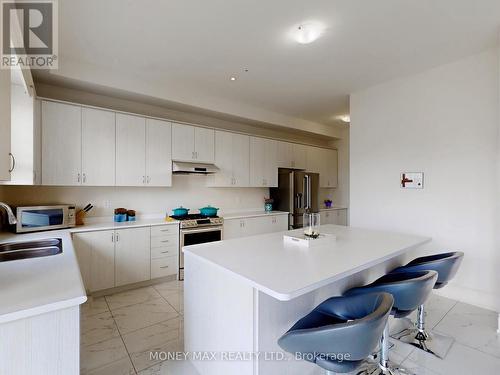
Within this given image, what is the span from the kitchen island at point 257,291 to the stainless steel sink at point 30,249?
3.93 feet

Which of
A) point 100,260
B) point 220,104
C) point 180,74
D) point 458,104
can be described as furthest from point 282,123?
point 100,260

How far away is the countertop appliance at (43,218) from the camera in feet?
8.78

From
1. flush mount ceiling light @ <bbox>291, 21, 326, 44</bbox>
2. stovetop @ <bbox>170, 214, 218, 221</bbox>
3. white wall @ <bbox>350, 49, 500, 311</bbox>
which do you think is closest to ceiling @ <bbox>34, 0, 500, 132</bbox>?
flush mount ceiling light @ <bbox>291, 21, 326, 44</bbox>

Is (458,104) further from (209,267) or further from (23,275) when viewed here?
(23,275)

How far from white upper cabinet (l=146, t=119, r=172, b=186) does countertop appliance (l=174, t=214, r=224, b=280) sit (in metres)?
0.64

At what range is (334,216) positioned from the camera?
233 inches

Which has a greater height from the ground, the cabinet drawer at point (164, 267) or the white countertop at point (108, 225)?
the white countertop at point (108, 225)

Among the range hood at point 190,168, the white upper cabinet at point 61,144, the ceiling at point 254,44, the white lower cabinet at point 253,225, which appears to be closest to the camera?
the ceiling at point 254,44

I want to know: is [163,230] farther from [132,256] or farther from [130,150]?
[130,150]

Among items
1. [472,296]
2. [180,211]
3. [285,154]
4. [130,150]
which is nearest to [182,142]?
[130,150]

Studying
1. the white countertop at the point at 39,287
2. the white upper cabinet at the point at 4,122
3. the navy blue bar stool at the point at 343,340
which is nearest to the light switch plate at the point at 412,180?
the navy blue bar stool at the point at 343,340

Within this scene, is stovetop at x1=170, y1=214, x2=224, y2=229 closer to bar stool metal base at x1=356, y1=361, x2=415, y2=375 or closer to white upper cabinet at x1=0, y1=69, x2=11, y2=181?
white upper cabinet at x1=0, y1=69, x2=11, y2=181

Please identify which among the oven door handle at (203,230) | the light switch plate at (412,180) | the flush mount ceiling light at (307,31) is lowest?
the oven door handle at (203,230)

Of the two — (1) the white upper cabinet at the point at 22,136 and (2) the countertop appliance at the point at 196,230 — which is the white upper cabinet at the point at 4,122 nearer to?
(1) the white upper cabinet at the point at 22,136
